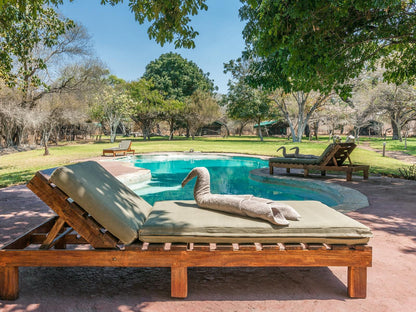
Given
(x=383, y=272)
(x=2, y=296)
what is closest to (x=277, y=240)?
(x=383, y=272)

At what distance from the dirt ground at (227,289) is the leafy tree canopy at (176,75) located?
42.1 metres

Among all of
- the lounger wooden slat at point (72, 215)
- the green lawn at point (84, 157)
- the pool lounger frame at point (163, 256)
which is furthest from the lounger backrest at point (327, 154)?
the lounger wooden slat at point (72, 215)

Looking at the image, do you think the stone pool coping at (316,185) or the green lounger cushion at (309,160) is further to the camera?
the green lounger cushion at (309,160)

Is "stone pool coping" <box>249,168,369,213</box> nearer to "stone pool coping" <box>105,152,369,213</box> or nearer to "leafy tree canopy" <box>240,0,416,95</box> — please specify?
"stone pool coping" <box>105,152,369,213</box>

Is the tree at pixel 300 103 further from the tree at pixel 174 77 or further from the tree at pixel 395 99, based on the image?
the tree at pixel 174 77


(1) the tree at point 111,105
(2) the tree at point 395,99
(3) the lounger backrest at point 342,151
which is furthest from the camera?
(1) the tree at point 111,105

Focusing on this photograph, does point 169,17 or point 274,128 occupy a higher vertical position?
point 169,17

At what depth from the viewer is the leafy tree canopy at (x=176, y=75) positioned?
4388 centimetres

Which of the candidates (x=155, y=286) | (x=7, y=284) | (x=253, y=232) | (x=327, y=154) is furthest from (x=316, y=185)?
(x=7, y=284)

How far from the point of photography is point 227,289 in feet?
8.32

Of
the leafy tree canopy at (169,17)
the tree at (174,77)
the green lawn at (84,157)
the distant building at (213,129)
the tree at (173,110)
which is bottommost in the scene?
the green lawn at (84,157)

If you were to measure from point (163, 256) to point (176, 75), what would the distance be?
4510cm

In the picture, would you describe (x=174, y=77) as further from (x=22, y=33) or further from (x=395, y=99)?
(x=22, y=33)

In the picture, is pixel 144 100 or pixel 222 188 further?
pixel 144 100
